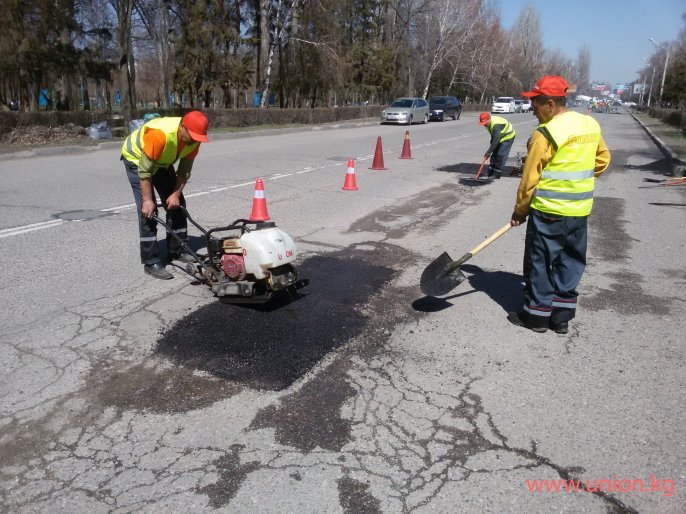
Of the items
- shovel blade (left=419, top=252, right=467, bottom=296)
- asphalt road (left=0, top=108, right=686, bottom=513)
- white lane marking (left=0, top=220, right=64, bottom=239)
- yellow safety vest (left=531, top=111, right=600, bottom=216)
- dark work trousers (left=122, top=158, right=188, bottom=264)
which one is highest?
yellow safety vest (left=531, top=111, right=600, bottom=216)

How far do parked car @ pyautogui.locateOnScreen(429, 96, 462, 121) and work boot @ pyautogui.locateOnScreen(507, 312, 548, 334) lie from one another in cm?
3562

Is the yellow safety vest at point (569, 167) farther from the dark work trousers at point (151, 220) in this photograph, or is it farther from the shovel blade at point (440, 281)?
the dark work trousers at point (151, 220)

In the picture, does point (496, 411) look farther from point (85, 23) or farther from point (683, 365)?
point (85, 23)

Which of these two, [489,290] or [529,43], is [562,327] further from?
[529,43]

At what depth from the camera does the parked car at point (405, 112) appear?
32.6 m

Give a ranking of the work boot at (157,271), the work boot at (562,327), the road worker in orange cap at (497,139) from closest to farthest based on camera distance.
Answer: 1. the work boot at (562,327)
2. the work boot at (157,271)
3. the road worker in orange cap at (497,139)

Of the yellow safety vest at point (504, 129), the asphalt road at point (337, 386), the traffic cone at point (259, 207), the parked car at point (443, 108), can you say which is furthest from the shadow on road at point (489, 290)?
the parked car at point (443, 108)

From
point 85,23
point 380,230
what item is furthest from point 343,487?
point 85,23

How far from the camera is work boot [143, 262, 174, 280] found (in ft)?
16.6

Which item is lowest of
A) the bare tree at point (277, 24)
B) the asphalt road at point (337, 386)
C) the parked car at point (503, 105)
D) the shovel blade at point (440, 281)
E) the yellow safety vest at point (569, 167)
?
the asphalt road at point (337, 386)

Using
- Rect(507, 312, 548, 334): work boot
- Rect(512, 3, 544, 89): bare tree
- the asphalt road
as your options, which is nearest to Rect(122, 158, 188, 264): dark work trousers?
the asphalt road

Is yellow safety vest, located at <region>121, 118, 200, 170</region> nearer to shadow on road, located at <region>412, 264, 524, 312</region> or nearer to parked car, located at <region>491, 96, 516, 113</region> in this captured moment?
shadow on road, located at <region>412, 264, 524, 312</region>

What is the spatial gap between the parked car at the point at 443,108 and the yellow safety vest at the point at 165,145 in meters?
35.3

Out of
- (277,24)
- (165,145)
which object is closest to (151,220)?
(165,145)
